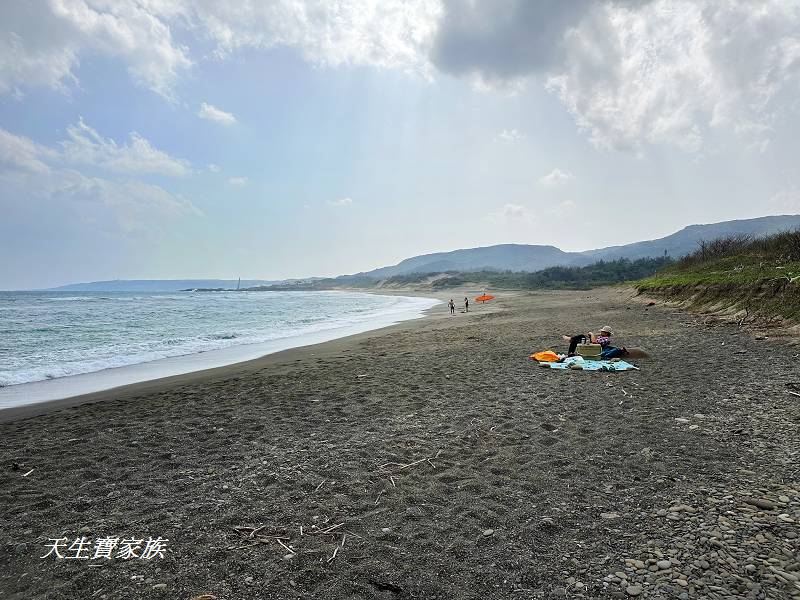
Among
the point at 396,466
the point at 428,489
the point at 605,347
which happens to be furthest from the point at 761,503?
the point at 605,347

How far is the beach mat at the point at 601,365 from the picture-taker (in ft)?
33.2

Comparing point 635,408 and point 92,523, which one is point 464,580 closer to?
point 92,523

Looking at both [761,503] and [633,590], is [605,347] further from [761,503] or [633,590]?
[633,590]

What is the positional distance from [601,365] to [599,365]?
46 millimetres

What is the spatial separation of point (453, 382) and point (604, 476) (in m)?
5.17

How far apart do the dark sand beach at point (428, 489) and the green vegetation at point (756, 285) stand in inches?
254

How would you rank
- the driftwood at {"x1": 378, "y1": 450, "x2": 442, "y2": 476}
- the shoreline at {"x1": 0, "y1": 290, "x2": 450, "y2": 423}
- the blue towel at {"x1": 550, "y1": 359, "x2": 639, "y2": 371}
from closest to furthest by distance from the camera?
the driftwood at {"x1": 378, "y1": 450, "x2": 442, "y2": 476} → the shoreline at {"x1": 0, "y1": 290, "x2": 450, "y2": 423} → the blue towel at {"x1": 550, "y1": 359, "x2": 639, "y2": 371}

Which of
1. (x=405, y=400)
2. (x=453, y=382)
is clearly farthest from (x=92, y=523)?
(x=453, y=382)

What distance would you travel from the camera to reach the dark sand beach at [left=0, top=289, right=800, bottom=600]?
3311 mm

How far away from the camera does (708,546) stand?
3.41 metres

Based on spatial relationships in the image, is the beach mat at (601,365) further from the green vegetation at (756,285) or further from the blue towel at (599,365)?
the green vegetation at (756,285)

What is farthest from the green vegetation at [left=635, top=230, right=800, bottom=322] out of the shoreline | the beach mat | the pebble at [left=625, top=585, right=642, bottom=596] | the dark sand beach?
the shoreline

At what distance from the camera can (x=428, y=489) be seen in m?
4.80

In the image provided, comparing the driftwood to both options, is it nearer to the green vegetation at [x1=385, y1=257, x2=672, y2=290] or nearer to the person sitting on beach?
the person sitting on beach
